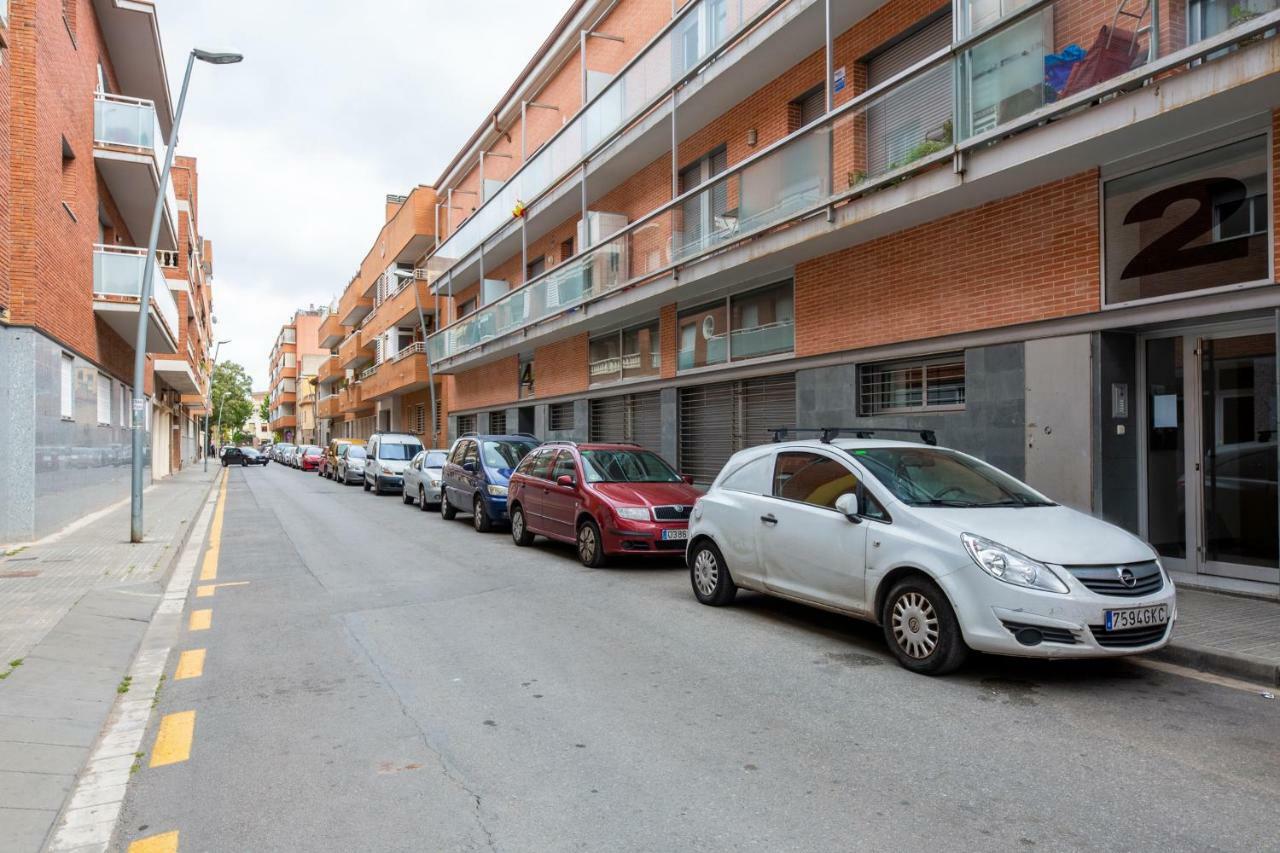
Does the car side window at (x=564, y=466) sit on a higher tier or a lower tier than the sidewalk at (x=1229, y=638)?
higher

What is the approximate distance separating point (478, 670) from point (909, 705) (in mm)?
2700

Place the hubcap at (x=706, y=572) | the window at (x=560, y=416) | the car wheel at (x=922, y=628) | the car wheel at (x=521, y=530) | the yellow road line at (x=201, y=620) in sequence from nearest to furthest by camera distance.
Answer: the car wheel at (x=922, y=628), the yellow road line at (x=201, y=620), the hubcap at (x=706, y=572), the car wheel at (x=521, y=530), the window at (x=560, y=416)

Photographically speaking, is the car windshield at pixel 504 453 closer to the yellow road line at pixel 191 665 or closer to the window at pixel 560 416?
the window at pixel 560 416

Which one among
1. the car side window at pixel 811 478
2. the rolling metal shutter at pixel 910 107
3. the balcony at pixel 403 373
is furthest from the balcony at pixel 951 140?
the balcony at pixel 403 373


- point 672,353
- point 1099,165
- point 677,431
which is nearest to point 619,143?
point 672,353

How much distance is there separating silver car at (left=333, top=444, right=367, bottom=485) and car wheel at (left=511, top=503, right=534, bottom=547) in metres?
18.9

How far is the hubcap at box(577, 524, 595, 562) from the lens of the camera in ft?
34.0

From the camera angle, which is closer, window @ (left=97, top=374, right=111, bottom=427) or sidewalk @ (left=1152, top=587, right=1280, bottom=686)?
sidewalk @ (left=1152, top=587, right=1280, bottom=686)

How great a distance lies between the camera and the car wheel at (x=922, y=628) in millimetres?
5402

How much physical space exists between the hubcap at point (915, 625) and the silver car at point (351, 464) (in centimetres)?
2676

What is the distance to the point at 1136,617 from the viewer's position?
515 centimetres

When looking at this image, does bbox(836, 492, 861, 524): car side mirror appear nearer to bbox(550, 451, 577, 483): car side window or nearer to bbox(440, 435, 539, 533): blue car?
bbox(550, 451, 577, 483): car side window

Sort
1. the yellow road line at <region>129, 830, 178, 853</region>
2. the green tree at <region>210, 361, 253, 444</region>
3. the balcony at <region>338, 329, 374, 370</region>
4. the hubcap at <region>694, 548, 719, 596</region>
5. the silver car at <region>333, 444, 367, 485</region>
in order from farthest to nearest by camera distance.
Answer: the green tree at <region>210, 361, 253, 444</region>, the balcony at <region>338, 329, 374, 370</region>, the silver car at <region>333, 444, 367, 485</region>, the hubcap at <region>694, 548, 719, 596</region>, the yellow road line at <region>129, 830, 178, 853</region>

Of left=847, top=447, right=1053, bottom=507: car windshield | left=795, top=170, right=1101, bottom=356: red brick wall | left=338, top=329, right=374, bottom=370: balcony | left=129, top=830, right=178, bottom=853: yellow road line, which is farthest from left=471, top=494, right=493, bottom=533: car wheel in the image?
left=338, top=329, right=374, bottom=370: balcony
